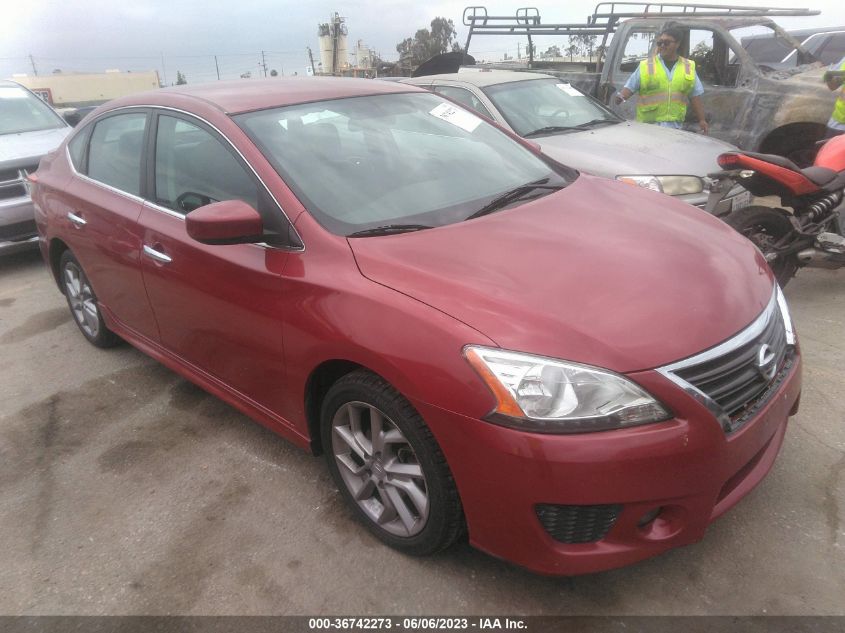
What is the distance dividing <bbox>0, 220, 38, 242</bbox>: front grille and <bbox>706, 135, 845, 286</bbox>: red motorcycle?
589cm

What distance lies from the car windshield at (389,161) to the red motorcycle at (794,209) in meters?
1.84

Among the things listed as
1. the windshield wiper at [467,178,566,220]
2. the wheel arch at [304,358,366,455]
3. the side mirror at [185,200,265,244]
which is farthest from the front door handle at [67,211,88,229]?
the windshield wiper at [467,178,566,220]

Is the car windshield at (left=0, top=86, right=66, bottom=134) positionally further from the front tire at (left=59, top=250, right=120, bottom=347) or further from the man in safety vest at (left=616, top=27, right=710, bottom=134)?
the man in safety vest at (left=616, top=27, right=710, bottom=134)

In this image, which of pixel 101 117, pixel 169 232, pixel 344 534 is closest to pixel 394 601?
pixel 344 534

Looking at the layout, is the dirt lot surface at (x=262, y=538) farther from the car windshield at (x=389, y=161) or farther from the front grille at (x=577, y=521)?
the car windshield at (x=389, y=161)

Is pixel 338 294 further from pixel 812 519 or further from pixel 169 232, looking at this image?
pixel 812 519

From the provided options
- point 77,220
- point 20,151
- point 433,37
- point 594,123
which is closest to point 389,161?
point 77,220

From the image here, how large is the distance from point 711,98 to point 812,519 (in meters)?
5.45

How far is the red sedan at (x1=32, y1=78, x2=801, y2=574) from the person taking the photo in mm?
1823

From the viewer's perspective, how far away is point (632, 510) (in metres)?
1.85

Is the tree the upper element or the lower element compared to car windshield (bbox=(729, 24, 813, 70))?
lower

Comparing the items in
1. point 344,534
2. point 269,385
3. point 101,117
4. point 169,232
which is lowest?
point 344,534

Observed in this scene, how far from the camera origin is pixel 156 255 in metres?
3.00

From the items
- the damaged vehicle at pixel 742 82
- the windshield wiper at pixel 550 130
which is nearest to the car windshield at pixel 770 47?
the damaged vehicle at pixel 742 82
